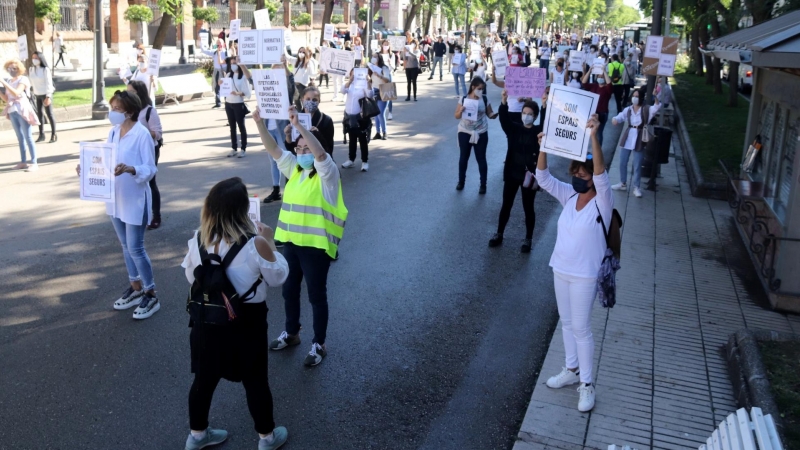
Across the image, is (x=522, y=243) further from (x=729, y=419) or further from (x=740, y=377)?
(x=729, y=419)

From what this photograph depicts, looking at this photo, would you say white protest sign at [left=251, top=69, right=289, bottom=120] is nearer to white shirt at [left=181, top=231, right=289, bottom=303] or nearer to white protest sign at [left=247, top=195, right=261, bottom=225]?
white protest sign at [left=247, top=195, right=261, bottom=225]

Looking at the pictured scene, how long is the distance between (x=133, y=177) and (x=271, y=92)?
1452mm

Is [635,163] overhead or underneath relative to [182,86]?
underneath

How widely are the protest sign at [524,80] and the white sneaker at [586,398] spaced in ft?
19.9

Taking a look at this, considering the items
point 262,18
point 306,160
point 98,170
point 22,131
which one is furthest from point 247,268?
point 262,18

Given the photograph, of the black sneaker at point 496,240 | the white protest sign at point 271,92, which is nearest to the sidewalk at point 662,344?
the black sneaker at point 496,240

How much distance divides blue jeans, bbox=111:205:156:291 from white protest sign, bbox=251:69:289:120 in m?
1.42

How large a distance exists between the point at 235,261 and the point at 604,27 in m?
183

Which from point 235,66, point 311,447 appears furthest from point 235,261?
point 235,66

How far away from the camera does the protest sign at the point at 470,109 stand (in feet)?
35.9

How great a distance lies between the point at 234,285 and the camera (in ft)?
13.9

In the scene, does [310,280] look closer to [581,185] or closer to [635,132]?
[581,185]

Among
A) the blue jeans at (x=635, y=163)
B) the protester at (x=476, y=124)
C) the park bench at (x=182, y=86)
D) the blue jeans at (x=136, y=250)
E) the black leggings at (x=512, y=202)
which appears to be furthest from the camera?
the park bench at (x=182, y=86)

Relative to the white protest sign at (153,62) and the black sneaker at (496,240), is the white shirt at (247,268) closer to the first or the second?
the black sneaker at (496,240)
